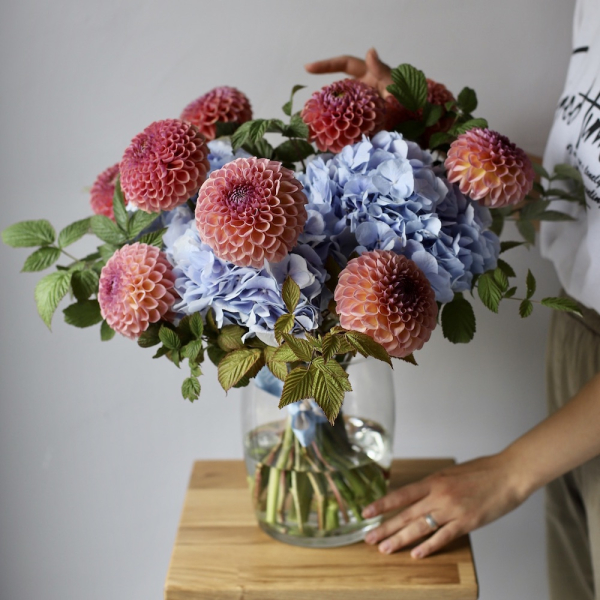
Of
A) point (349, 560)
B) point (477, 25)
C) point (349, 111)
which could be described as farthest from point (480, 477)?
point (477, 25)

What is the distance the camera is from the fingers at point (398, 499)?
2.88 ft

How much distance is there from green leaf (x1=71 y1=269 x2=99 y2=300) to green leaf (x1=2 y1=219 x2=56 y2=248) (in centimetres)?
7

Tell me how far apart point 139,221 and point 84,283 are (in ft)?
0.30

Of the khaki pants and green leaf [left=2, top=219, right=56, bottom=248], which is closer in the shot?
green leaf [left=2, top=219, right=56, bottom=248]

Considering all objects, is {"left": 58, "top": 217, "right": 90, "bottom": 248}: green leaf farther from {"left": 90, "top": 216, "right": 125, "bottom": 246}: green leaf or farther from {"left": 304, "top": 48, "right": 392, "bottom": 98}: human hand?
{"left": 304, "top": 48, "right": 392, "bottom": 98}: human hand

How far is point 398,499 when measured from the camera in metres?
0.88

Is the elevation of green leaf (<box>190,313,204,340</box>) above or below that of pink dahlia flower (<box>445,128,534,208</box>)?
below

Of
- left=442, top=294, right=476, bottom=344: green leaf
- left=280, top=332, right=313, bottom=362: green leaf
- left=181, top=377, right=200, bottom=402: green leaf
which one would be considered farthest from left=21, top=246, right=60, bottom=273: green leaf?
left=442, top=294, right=476, bottom=344: green leaf

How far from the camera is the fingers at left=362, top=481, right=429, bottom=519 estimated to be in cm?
88

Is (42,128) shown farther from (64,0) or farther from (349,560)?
(349,560)

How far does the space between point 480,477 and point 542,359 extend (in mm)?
420

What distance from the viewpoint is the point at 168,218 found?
29.0 inches

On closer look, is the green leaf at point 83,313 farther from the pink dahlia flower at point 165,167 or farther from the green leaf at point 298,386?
the green leaf at point 298,386

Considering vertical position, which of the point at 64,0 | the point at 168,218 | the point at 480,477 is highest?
the point at 64,0
